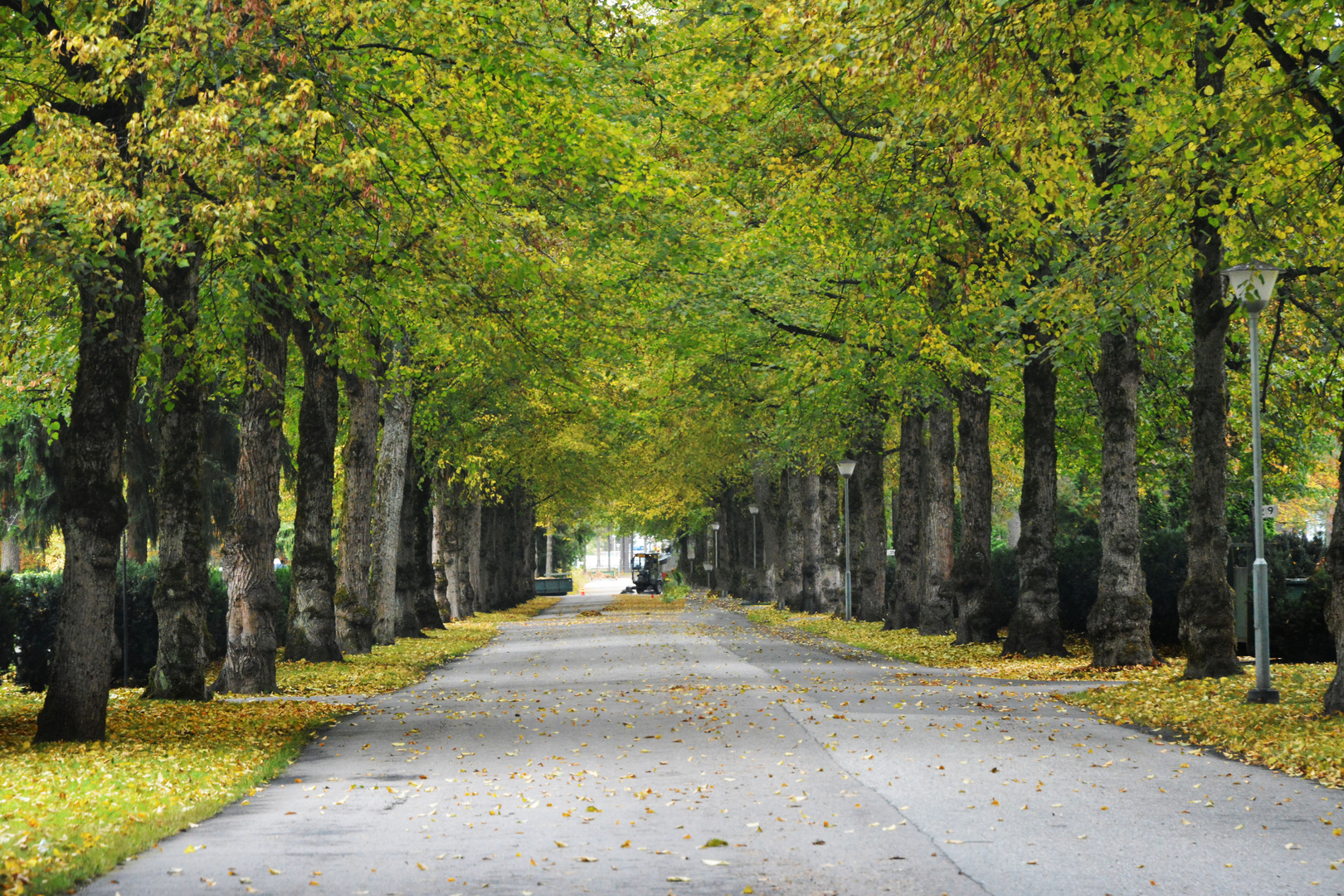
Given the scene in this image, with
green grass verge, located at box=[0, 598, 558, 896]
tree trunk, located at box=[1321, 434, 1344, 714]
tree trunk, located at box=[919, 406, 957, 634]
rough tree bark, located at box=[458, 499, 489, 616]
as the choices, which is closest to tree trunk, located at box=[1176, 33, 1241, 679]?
tree trunk, located at box=[1321, 434, 1344, 714]

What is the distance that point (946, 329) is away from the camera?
2308 centimetres

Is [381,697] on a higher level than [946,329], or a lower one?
lower

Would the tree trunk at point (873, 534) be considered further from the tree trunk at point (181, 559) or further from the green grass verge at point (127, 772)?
the tree trunk at point (181, 559)

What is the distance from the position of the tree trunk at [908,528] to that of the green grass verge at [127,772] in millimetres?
15509

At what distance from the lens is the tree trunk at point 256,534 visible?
18609mm

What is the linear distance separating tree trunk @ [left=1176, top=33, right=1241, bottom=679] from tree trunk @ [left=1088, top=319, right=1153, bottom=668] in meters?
2.78

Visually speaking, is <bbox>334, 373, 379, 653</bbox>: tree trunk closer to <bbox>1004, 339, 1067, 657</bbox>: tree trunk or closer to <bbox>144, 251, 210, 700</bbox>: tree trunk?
<bbox>144, 251, 210, 700</bbox>: tree trunk

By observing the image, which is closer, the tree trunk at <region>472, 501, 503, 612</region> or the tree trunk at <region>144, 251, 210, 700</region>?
the tree trunk at <region>144, 251, 210, 700</region>

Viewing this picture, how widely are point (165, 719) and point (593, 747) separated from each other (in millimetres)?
4896

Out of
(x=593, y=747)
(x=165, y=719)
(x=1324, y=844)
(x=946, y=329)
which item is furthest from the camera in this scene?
(x=946, y=329)

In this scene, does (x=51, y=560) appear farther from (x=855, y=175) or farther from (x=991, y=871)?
(x=991, y=871)

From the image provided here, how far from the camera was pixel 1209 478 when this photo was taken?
16516mm

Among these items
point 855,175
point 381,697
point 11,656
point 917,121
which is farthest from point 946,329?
point 11,656

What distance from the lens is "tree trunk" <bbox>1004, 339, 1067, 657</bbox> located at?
74.9 feet
